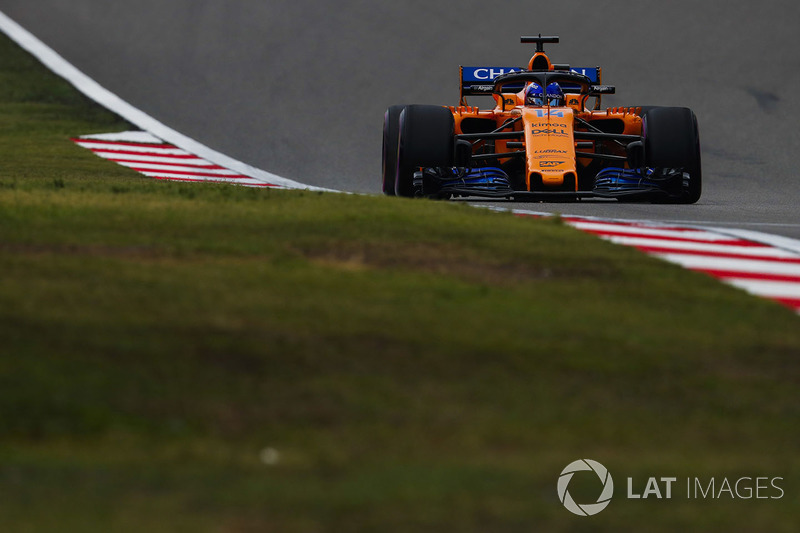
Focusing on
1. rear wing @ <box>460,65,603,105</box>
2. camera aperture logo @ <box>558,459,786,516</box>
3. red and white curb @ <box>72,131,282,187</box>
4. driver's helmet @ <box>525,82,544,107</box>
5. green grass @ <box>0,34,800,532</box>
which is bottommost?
camera aperture logo @ <box>558,459,786,516</box>

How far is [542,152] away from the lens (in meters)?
11.5

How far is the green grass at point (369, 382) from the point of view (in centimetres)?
366

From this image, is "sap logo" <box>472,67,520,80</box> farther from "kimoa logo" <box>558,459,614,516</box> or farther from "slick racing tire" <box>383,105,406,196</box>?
"kimoa logo" <box>558,459,614,516</box>

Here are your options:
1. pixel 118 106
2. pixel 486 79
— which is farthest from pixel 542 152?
pixel 118 106

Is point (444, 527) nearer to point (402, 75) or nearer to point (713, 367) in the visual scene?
point (713, 367)

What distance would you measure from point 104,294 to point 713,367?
249cm

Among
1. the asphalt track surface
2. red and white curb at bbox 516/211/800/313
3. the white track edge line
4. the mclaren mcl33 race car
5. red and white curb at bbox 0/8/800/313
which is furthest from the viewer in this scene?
the asphalt track surface

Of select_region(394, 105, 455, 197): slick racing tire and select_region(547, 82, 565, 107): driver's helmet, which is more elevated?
select_region(547, 82, 565, 107): driver's helmet

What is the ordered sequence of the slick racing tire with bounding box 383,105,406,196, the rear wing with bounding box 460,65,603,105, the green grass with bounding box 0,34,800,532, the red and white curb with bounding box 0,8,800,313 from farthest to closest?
the rear wing with bounding box 460,65,603,105
the slick racing tire with bounding box 383,105,406,196
the red and white curb with bounding box 0,8,800,313
the green grass with bounding box 0,34,800,532

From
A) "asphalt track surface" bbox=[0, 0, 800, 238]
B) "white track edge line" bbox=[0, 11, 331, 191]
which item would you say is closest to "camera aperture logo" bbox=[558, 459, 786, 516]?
"asphalt track surface" bbox=[0, 0, 800, 238]

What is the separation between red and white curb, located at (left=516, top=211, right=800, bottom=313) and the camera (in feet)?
23.0

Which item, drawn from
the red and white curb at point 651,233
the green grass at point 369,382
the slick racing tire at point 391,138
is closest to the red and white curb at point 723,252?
the red and white curb at point 651,233

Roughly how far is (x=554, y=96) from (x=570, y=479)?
921 centimetres

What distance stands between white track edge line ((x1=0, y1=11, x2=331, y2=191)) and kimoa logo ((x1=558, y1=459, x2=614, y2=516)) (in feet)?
31.8
